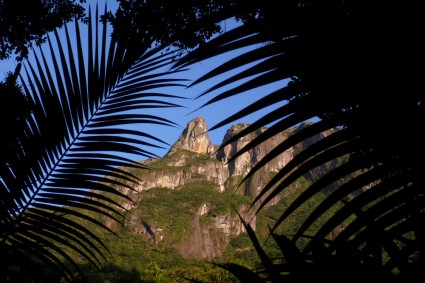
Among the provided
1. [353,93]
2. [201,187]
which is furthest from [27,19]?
[201,187]

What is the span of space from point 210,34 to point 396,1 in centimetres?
456

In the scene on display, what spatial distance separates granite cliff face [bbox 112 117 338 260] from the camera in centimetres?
7512

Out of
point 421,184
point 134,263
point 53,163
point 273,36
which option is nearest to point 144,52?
point 53,163

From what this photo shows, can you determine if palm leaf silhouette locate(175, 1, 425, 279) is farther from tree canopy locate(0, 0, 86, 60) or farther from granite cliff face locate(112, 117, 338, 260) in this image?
granite cliff face locate(112, 117, 338, 260)

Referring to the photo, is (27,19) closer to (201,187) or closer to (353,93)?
(353,93)

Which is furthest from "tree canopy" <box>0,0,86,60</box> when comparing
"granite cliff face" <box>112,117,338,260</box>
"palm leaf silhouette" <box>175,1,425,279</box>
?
"granite cliff face" <box>112,117,338,260</box>

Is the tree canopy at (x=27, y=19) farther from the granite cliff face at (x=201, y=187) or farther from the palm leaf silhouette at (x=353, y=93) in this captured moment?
the granite cliff face at (x=201, y=187)

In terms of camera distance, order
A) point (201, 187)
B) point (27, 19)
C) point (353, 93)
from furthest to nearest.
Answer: point (201, 187), point (27, 19), point (353, 93)

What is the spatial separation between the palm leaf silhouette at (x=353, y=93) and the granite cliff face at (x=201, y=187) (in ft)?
226

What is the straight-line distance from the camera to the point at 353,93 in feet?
1.34

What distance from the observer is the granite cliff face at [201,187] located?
7512cm

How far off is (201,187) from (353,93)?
89.1 m

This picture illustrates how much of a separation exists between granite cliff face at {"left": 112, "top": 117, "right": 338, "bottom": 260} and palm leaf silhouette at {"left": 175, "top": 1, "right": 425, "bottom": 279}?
68.9m

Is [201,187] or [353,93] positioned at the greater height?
[201,187]
